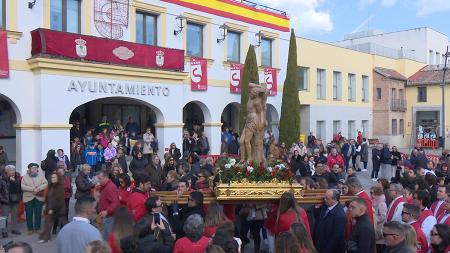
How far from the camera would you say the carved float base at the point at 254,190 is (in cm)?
816

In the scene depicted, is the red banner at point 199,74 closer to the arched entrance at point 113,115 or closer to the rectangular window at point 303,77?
the arched entrance at point 113,115

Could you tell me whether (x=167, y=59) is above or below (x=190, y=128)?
above

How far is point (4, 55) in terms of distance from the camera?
1536cm

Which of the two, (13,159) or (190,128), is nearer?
(13,159)

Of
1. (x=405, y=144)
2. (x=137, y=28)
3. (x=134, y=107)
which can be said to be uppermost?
(x=137, y=28)

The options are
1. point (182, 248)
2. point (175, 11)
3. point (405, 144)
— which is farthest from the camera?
point (405, 144)

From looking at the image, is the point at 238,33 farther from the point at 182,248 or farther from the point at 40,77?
the point at 182,248

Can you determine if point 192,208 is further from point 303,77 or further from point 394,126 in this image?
point 394,126

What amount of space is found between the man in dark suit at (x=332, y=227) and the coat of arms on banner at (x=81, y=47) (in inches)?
489

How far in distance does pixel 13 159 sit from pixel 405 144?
1240 inches

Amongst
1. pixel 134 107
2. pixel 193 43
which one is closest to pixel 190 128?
pixel 134 107

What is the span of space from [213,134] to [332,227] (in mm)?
16338

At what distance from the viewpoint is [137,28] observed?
782 inches

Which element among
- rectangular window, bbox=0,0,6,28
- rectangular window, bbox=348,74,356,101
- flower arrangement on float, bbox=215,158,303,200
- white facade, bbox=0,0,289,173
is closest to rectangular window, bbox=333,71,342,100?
rectangular window, bbox=348,74,356,101
